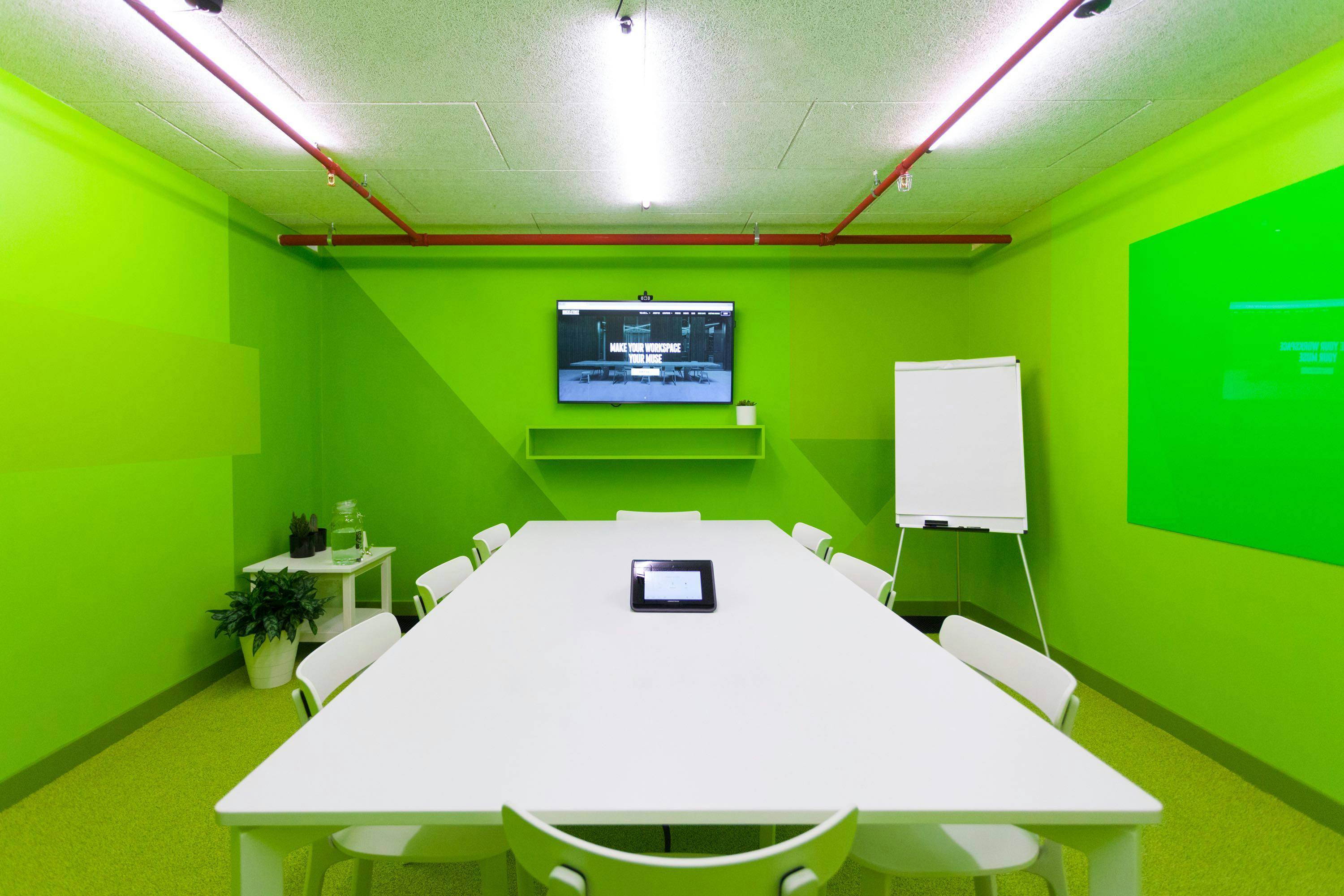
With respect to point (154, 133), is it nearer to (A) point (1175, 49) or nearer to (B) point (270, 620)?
(B) point (270, 620)

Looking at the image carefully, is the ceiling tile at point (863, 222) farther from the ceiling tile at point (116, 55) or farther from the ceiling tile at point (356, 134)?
the ceiling tile at point (116, 55)

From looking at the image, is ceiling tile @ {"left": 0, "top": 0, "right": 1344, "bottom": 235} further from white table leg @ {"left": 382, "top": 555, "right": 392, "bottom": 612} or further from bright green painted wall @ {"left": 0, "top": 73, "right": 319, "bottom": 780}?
white table leg @ {"left": 382, "top": 555, "right": 392, "bottom": 612}

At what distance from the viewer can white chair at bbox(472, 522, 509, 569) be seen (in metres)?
2.99

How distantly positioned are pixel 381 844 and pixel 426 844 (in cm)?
9

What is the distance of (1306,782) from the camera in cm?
230

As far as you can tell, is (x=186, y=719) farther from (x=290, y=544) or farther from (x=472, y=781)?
(x=472, y=781)

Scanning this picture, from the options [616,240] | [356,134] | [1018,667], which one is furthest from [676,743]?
[616,240]

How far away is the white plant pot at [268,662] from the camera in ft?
11.1

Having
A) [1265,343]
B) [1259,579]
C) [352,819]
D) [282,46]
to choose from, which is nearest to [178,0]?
[282,46]

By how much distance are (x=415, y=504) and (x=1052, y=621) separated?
4376 mm

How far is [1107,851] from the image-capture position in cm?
96

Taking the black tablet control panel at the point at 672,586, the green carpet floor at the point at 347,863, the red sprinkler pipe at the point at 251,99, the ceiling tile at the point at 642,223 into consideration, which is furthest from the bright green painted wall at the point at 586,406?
the black tablet control panel at the point at 672,586

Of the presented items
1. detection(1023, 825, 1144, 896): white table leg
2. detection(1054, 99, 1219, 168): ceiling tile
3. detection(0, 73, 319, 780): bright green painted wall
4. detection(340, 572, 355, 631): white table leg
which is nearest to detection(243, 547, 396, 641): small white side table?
detection(340, 572, 355, 631): white table leg

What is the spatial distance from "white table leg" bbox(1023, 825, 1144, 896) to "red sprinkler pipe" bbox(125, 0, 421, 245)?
3087mm
